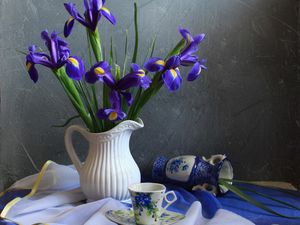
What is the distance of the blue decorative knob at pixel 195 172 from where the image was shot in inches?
43.6

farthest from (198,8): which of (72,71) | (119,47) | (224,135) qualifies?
(72,71)

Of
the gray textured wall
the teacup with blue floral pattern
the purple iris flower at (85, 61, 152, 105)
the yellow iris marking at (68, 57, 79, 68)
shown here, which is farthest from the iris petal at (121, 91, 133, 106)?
the gray textured wall

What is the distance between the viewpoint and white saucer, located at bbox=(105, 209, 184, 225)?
2.79 feet

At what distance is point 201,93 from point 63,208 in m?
0.53

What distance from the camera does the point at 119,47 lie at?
1.26m

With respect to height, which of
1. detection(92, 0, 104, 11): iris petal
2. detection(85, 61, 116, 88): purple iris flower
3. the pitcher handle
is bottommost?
the pitcher handle

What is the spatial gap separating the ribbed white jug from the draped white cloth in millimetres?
34

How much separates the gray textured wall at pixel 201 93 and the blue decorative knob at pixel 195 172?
0.39 feet

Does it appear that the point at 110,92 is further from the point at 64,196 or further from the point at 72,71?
the point at 64,196

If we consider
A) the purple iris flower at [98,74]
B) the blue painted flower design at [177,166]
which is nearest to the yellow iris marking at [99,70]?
the purple iris flower at [98,74]

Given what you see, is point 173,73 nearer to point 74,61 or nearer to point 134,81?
point 134,81

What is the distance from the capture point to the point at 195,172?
3.67 feet

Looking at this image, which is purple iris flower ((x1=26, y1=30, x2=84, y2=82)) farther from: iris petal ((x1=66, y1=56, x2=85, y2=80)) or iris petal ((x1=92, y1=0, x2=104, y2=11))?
iris petal ((x1=92, y1=0, x2=104, y2=11))

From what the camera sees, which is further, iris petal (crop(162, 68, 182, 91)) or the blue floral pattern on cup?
iris petal (crop(162, 68, 182, 91))
